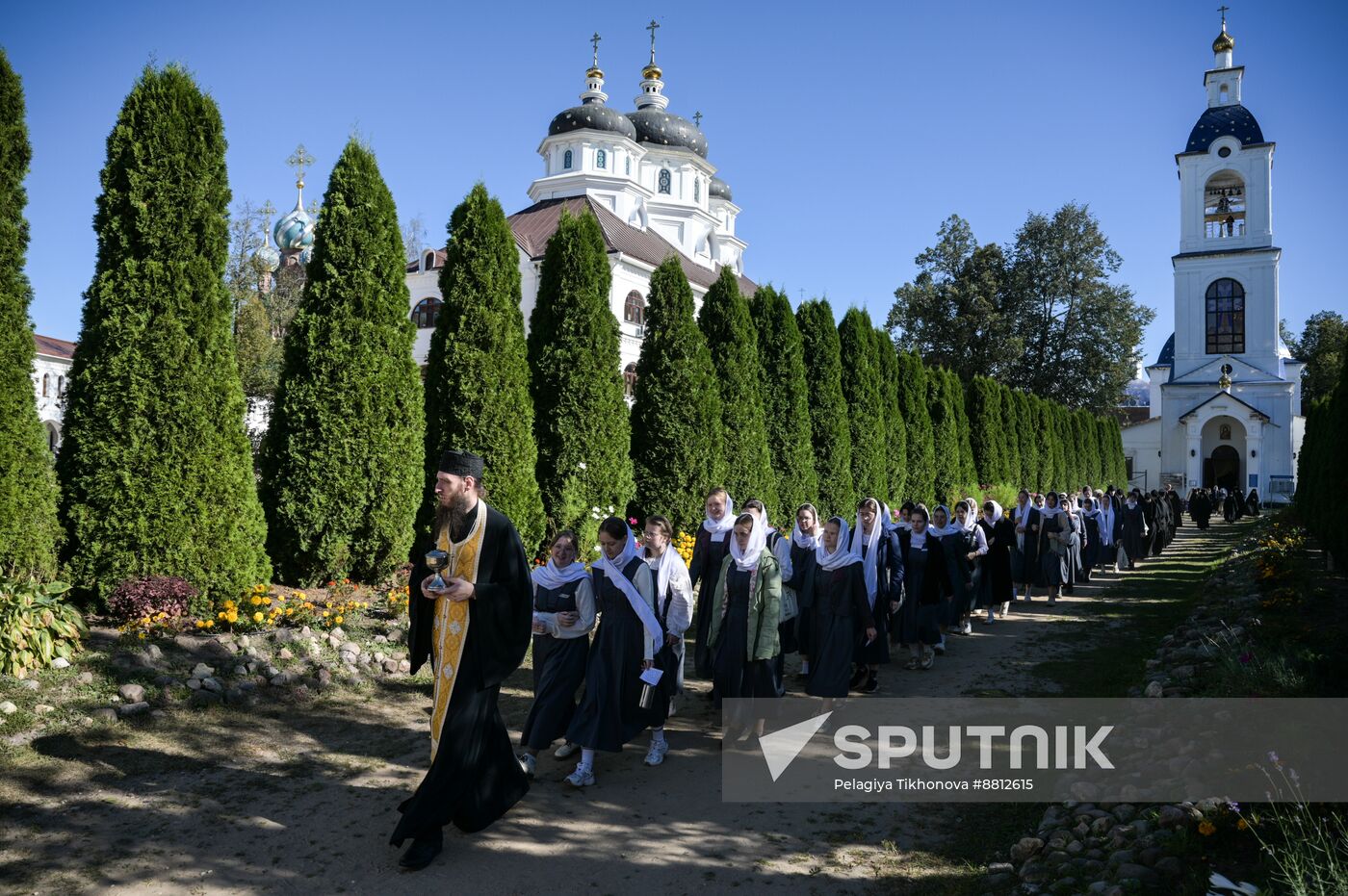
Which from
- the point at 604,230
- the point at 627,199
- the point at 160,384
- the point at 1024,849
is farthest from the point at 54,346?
the point at 1024,849

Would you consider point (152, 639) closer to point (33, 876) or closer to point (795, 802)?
point (33, 876)

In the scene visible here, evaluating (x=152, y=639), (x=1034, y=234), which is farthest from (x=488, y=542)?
(x=1034, y=234)

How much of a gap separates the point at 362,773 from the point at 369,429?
489 centimetres

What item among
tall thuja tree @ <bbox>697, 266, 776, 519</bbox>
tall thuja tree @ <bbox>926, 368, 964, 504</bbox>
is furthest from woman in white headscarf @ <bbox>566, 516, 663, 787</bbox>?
tall thuja tree @ <bbox>926, 368, 964, 504</bbox>

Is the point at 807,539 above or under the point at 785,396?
under

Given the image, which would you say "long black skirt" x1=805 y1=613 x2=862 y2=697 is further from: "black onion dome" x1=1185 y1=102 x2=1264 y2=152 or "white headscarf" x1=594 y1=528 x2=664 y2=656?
"black onion dome" x1=1185 y1=102 x2=1264 y2=152

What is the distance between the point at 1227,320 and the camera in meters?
50.0

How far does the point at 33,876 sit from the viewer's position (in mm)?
3977

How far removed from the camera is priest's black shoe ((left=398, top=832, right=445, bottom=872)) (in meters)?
4.18

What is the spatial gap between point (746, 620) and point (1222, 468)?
52.3 m

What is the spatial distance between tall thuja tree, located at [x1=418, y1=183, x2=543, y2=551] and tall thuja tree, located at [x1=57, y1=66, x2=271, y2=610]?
2.74 m

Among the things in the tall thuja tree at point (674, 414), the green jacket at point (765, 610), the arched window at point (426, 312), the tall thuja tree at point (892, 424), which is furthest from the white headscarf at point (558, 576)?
the arched window at point (426, 312)

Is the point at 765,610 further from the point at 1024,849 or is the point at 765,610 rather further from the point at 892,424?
the point at 892,424

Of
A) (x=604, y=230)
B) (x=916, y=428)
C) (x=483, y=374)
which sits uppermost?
(x=604, y=230)
